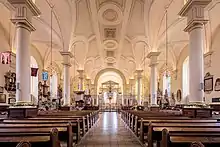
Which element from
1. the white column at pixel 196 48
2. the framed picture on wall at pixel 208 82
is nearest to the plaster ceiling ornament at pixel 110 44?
the framed picture on wall at pixel 208 82

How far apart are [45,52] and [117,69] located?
1080 cm

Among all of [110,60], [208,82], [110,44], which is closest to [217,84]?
[208,82]

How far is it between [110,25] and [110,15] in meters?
1.46

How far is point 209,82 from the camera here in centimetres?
1488

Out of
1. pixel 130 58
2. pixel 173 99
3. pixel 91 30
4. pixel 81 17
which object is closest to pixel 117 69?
pixel 130 58

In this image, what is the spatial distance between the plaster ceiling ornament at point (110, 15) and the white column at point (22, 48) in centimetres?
738

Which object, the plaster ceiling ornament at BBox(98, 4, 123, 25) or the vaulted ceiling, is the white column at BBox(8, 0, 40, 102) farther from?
the plaster ceiling ornament at BBox(98, 4, 123, 25)

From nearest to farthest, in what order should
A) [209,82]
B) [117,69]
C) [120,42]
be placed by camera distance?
1. [209,82]
2. [120,42]
3. [117,69]

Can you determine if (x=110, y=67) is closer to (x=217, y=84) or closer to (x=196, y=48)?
(x=217, y=84)

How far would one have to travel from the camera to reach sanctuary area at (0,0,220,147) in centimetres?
494

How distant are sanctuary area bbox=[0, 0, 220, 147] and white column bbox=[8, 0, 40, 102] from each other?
3 centimetres

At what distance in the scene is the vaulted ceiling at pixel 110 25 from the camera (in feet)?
44.6

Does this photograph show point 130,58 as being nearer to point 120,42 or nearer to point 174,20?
point 120,42

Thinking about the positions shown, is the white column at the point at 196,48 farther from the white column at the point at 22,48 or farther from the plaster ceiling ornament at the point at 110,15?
the plaster ceiling ornament at the point at 110,15
